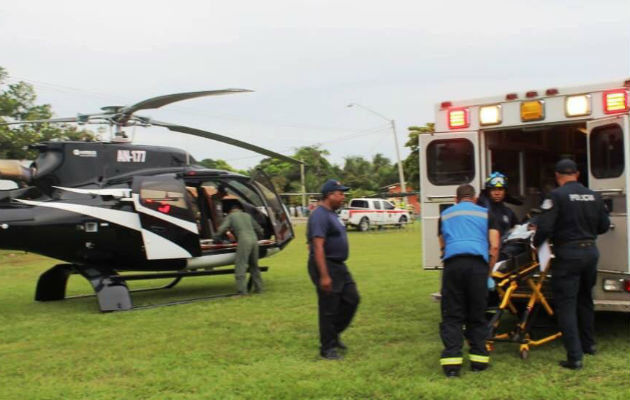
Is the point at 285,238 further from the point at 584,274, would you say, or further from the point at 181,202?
the point at 584,274

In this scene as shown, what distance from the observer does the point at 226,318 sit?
8219 millimetres

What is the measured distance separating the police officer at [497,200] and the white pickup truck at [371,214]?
81.8 ft

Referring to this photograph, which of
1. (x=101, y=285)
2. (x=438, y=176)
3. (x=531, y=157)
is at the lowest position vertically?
(x=101, y=285)

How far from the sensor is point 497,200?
662cm

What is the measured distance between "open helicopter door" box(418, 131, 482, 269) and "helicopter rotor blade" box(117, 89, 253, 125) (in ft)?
9.29

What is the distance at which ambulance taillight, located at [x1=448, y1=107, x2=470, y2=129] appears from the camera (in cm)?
697

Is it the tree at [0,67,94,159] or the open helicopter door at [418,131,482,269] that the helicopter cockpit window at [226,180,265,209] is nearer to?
the open helicopter door at [418,131,482,269]

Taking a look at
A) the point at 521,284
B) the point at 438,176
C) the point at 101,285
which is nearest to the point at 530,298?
the point at 521,284

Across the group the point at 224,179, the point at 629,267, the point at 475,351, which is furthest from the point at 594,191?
the point at 224,179

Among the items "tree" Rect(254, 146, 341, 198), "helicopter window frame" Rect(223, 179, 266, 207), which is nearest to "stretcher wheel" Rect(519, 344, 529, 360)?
"helicopter window frame" Rect(223, 179, 266, 207)

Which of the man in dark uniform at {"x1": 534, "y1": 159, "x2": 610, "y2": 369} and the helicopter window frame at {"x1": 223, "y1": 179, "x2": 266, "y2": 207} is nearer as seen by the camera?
the man in dark uniform at {"x1": 534, "y1": 159, "x2": 610, "y2": 369}

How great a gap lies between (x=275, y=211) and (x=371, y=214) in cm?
2177

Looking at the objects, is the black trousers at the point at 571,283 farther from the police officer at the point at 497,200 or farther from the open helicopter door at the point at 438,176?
the open helicopter door at the point at 438,176

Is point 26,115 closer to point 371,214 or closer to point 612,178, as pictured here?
point 371,214
